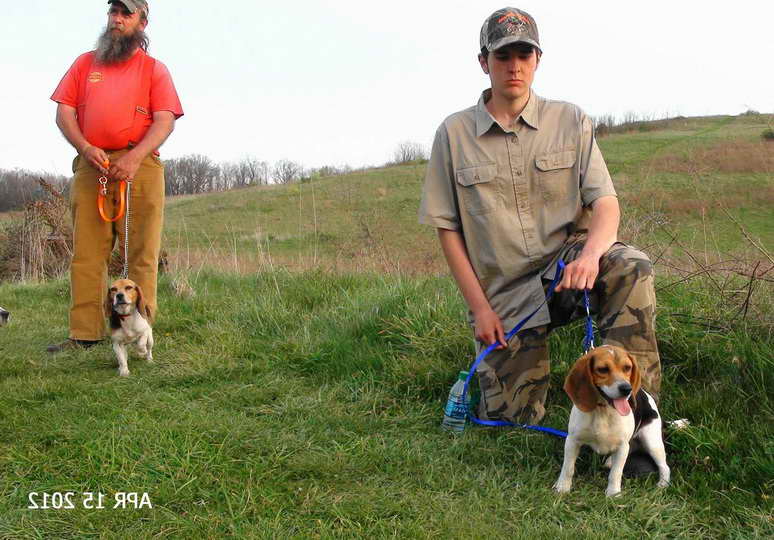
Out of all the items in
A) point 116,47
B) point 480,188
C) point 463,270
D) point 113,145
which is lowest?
point 463,270

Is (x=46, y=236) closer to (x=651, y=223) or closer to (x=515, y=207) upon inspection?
(x=651, y=223)

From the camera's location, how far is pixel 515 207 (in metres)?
3.37

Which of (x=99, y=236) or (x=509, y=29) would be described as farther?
(x=99, y=236)

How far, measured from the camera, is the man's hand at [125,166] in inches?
195

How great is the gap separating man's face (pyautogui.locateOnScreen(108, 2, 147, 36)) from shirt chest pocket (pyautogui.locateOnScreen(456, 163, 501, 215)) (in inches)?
125

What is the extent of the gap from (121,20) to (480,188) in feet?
11.0

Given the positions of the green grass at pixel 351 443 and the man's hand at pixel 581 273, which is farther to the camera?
the man's hand at pixel 581 273

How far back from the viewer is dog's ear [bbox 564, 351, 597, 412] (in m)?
2.63

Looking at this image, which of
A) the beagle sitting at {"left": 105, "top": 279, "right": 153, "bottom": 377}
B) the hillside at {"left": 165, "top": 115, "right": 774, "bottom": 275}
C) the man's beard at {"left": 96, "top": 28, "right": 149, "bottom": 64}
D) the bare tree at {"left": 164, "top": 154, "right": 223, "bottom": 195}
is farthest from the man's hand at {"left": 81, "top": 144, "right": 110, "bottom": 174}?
the bare tree at {"left": 164, "top": 154, "right": 223, "bottom": 195}

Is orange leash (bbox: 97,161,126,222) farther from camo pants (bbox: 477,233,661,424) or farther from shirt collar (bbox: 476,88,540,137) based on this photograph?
camo pants (bbox: 477,233,661,424)

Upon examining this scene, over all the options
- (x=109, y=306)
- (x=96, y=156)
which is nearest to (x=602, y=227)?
(x=109, y=306)

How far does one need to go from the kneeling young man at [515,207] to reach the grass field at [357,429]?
38 cm

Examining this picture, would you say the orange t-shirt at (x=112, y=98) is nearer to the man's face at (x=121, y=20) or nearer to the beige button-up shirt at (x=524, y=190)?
the man's face at (x=121, y=20)

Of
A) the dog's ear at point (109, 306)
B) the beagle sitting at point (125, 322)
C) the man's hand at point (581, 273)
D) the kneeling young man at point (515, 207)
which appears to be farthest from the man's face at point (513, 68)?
the dog's ear at point (109, 306)
